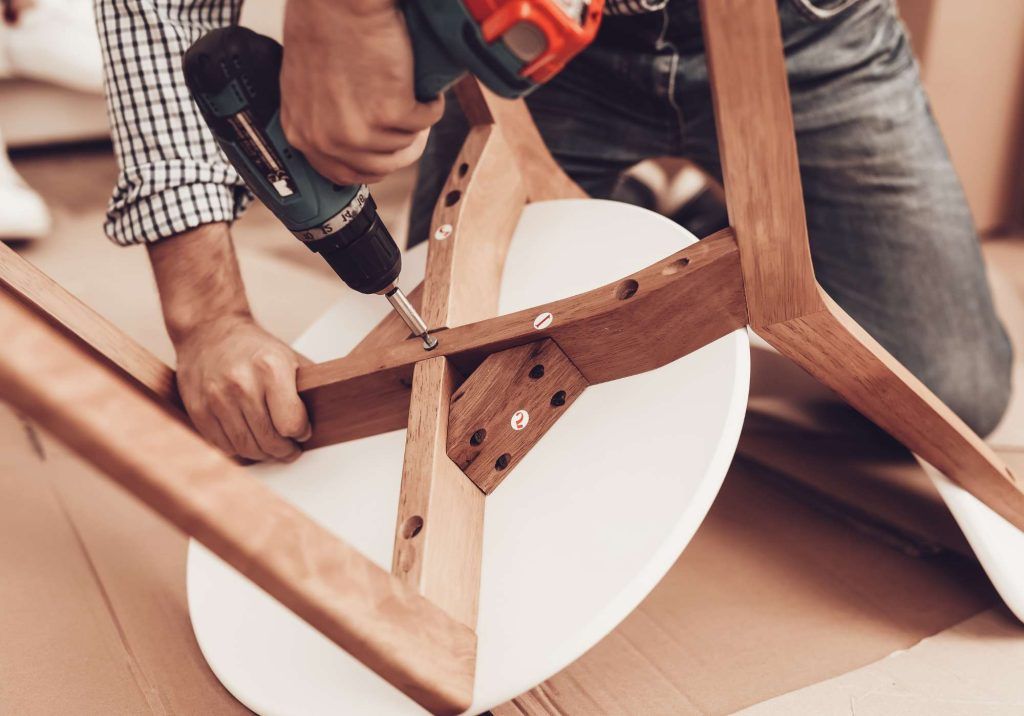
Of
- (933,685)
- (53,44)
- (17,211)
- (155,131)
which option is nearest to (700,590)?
(933,685)

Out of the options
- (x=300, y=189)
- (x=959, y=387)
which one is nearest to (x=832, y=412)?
(x=959, y=387)

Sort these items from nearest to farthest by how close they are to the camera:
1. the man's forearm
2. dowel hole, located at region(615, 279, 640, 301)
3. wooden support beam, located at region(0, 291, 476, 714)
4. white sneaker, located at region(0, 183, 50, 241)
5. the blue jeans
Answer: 1. wooden support beam, located at region(0, 291, 476, 714)
2. dowel hole, located at region(615, 279, 640, 301)
3. the man's forearm
4. the blue jeans
5. white sneaker, located at region(0, 183, 50, 241)

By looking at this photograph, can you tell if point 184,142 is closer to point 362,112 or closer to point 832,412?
point 362,112

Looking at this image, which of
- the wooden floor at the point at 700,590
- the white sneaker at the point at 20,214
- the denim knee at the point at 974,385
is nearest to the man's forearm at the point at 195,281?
the wooden floor at the point at 700,590

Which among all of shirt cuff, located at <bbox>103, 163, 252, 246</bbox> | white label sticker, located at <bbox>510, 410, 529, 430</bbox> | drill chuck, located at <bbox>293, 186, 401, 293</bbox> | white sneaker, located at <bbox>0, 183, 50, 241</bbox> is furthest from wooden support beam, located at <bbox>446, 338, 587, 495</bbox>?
white sneaker, located at <bbox>0, 183, 50, 241</bbox>

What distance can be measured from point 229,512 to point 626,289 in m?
0.31

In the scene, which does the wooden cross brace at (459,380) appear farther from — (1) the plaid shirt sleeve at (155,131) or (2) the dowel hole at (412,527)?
(1) the plaid shirt sleeve at (155,131)

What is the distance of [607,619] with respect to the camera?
512 millimetres

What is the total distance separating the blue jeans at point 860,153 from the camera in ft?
3.16

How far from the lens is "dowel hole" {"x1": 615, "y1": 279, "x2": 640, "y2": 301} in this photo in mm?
586

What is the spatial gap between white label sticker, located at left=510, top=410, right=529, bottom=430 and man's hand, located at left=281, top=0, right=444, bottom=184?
0.20 meters

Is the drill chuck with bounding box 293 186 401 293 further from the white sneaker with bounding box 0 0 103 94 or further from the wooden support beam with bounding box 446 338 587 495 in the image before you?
the white sneaker with bounding box 0 0 103 94

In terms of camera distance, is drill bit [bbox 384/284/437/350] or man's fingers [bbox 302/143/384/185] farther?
drill bit [bbox 384/284/437/350]

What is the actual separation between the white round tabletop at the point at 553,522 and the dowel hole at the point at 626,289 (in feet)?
0.22
